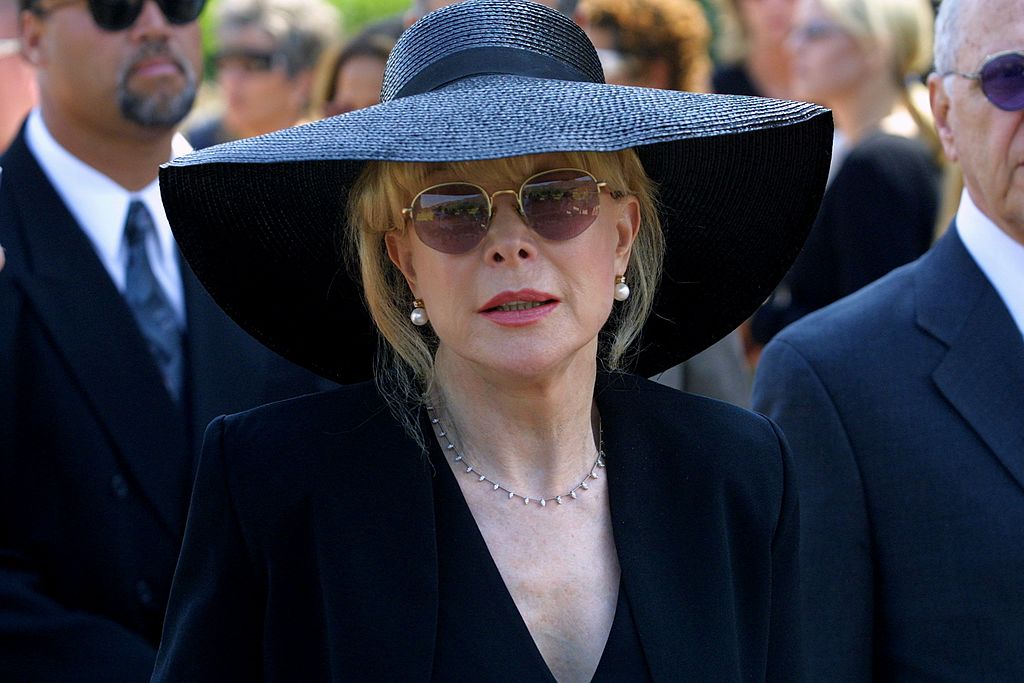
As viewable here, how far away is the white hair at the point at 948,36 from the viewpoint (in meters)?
2.92

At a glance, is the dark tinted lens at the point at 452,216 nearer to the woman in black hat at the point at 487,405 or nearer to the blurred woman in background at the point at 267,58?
the woman in black hat at the point at 487,405

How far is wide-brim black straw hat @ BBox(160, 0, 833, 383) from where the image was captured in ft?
6.68

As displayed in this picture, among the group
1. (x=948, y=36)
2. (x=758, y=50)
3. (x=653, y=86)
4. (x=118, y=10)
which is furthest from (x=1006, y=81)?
(x=758, y=50)

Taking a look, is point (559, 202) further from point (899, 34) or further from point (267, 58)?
point (267, 58)

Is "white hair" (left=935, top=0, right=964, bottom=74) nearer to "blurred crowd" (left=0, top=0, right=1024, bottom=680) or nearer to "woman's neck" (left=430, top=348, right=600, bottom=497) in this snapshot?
"blurred crowd" (left=0, top=0, right=1024, bottom=680)

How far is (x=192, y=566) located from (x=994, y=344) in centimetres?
160

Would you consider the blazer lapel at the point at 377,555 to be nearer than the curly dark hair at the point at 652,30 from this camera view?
Yes

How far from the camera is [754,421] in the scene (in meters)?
2.61

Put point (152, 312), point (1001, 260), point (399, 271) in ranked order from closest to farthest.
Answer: point (399, 271) → point (1001, 260) → point (152, 312)

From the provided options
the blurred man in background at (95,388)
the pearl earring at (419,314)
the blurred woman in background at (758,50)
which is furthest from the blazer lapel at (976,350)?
the blurred woman in background at (758,50)

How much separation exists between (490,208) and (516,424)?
1.36 ft

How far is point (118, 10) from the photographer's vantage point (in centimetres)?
364

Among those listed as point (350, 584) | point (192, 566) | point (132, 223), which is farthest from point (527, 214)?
point (132, 223)

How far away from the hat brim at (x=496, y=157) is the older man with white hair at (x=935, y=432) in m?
0.28
